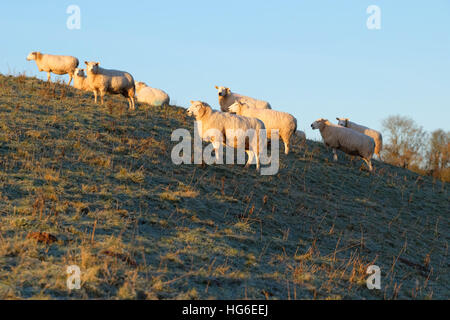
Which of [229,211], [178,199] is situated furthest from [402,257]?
[178,199]

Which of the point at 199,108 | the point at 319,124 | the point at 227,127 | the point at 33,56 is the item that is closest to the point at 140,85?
the point at 33,56

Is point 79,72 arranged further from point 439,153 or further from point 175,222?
point 439,153

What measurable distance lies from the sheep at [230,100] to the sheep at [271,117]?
4.12 meters

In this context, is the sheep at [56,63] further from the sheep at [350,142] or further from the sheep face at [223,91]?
the sheep at [350,142]

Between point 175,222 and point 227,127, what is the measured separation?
6449mm

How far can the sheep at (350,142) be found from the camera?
20.3 m

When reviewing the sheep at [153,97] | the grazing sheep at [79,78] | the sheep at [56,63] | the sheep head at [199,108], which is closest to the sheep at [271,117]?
the sheep head at [199,108]

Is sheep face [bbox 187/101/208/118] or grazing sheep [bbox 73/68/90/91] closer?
sheep face [bbox 187/101/208/118]

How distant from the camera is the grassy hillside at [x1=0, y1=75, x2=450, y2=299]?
22.3 feet

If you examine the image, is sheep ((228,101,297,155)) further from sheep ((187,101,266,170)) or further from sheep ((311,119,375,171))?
sheep ((311,119,375,171))

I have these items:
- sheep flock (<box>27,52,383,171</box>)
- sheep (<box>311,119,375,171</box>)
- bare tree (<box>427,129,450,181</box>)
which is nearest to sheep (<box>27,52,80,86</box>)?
sheep flock (<box>27,52,383,171</box>)

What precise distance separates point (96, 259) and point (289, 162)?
11.9 metres

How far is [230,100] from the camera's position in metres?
22.7

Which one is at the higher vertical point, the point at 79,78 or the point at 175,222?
the point at 79,78
